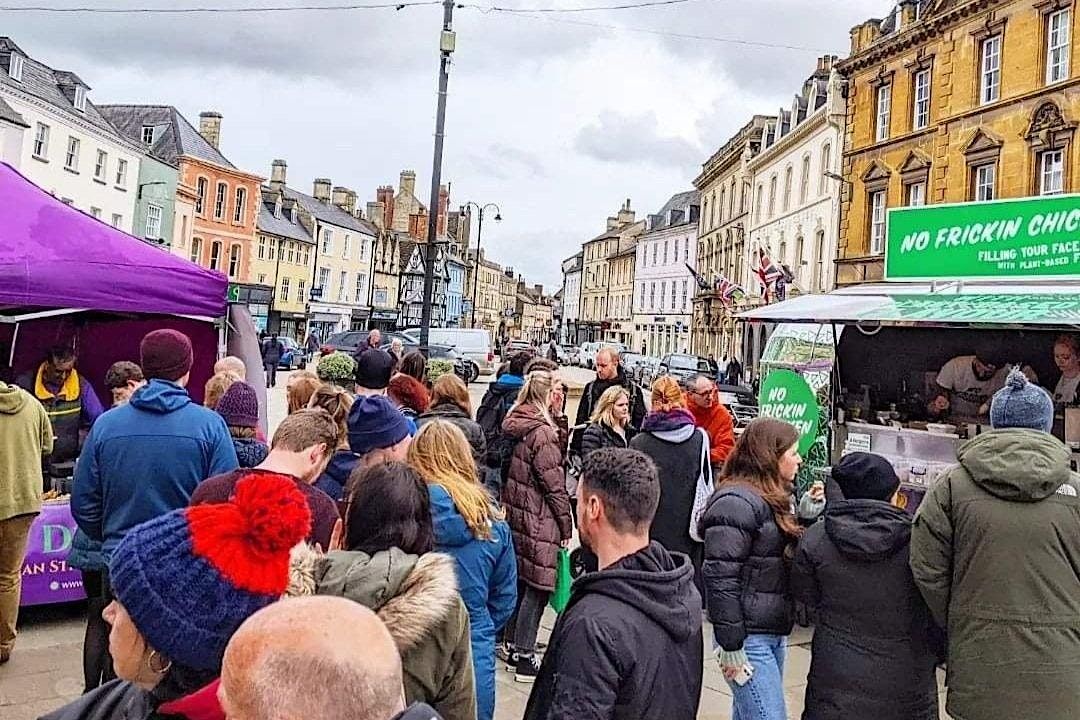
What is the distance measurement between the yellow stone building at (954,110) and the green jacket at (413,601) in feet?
81.7

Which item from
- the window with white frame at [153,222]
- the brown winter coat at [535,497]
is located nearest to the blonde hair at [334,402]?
the brown winter coat at [535,497]

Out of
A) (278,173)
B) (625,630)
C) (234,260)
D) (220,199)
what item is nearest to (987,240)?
(625,630)

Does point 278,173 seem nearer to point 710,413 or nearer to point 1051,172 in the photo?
point 1051,172

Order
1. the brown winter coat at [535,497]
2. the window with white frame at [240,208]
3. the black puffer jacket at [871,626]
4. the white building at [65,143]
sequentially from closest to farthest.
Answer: the black puffer jacket at [871,626], the brown winter coat at [535,497], the white building at [65,143], the window with white frame at [240,208]

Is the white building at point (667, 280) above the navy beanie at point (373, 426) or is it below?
above

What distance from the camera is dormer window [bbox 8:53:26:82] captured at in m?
32.5

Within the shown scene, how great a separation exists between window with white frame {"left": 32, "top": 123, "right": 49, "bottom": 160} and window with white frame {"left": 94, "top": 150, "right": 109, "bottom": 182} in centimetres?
329

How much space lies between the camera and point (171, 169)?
142 feet

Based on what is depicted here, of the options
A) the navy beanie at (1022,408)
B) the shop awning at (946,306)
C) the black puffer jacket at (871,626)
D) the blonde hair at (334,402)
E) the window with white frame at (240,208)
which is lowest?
the black puffer jacket at (871,626)

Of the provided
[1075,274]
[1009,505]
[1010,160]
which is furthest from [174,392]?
[1010,160]

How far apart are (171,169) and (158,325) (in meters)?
38.0

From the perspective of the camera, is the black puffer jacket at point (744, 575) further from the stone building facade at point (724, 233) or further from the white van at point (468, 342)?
the stone building facade at point (724, 233)

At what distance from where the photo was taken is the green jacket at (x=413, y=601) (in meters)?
2.23

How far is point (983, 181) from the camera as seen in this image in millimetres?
25688
